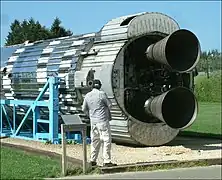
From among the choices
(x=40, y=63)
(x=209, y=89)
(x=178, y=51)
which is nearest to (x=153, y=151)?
(x=178, y=51)

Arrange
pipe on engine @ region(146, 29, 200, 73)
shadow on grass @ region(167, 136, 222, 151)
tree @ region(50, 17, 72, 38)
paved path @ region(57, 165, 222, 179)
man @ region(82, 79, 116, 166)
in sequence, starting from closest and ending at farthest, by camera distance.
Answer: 1. paved path @ region(57, 165, 222, 179)
2. man @ region(82, 79, 116, 166)
3. pipe on engine @ region(146, 29, 200, 73)
4. shadow on grass @ region(167, 136, 222, 151)
5. tree @ region(50, 17, 72, 38)

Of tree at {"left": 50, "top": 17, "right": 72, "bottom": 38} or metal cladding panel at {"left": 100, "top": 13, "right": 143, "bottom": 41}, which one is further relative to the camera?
tree at {"left": 50, "top": 17, "right": 72, "bottom": 38}

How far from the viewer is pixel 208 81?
48062 mm

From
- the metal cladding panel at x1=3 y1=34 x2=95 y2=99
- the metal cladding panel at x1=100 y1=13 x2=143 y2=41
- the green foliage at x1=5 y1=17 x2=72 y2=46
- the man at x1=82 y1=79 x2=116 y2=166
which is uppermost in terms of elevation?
the green foliage at x1=5 y1=17 x2=72 y2=46

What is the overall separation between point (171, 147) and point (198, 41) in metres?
2.72

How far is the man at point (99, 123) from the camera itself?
11305mm

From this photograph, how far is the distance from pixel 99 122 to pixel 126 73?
12.6 ft

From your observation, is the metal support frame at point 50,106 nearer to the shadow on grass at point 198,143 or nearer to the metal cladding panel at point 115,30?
the metal cladding panel at point 115,30

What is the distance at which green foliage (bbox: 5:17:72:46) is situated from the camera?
4844 centimetres

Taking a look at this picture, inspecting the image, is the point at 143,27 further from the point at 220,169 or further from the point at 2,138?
the point at 2,138

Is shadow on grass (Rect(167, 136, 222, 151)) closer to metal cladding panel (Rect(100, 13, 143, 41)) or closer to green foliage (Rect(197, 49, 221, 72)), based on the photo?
metal cladding panel (Rect(100, 13, 143, 41))

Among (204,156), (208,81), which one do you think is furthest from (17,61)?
(208,81)

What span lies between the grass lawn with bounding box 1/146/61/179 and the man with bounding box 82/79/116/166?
0.85 meters

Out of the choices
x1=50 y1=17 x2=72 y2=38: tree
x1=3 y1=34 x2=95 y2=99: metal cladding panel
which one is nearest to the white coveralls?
x1=3 y1=34 x2=95 y2=99: metal cladding panel
